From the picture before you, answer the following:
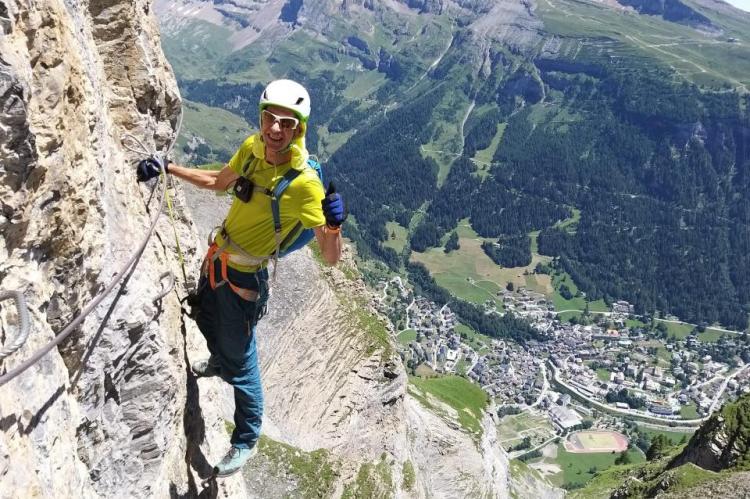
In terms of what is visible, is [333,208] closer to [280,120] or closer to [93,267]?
[280,120]

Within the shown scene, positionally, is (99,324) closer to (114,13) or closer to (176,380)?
(176,380)

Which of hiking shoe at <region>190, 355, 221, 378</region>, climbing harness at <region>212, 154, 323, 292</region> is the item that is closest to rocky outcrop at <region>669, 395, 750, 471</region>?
hiking shoe at <region>190, 355, 221, 378</region>

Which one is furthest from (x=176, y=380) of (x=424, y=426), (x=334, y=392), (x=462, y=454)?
(x=462, y=454)

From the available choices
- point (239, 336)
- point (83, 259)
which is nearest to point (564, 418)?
point (239, 336)

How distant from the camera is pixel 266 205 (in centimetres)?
1048

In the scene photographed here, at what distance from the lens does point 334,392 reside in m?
34.5

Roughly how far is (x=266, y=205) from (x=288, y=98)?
1961 mm

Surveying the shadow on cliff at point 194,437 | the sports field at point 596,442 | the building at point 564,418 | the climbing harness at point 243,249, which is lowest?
the building at point 564,418

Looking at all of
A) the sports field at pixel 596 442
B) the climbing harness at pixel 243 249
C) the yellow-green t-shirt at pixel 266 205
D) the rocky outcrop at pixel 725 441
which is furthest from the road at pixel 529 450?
the yellow-green t-shirt at pixel 266 205

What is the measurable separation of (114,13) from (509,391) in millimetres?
185840

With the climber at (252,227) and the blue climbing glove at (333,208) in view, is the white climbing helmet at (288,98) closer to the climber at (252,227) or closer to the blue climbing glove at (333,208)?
the climber at (252,227)

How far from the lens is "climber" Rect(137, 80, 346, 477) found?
9539mm

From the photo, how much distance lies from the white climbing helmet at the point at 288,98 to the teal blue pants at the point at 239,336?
11.1 ft

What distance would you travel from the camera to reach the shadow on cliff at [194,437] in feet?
40.2
